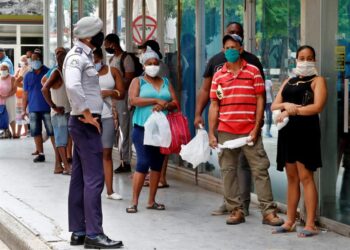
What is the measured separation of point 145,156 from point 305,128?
2174 millimetres

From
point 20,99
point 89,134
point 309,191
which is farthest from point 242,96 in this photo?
point 20,99

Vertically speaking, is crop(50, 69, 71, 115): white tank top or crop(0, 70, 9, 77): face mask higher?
crop(0, 70, 9, 77): face mask

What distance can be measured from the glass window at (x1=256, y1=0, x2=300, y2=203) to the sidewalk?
0.61 m

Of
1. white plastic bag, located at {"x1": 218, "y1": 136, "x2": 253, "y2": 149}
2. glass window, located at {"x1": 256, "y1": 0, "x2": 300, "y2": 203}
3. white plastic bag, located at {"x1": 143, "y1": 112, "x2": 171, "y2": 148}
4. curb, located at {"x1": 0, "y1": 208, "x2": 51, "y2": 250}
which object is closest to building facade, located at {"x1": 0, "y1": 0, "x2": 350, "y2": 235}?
glass window, located at {"x1": 256, "y1": 0, "x2": 300, "y2": 203}

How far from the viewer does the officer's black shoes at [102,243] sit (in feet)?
24.9

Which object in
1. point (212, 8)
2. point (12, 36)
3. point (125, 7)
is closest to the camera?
point (212, 8)

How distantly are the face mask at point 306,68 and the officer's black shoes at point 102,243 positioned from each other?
7.30 feet

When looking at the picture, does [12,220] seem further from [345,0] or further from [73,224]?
[345,0]

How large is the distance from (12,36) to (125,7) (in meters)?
19.5

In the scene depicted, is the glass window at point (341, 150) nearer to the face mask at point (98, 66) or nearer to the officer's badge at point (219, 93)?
the officer's badge at point (219, 93)

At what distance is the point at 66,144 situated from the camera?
42.7 feet

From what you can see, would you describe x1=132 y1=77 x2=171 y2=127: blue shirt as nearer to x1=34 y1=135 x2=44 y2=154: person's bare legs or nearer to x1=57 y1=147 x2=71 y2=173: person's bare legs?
x1=57 y1=147 x2=71 y2=173: person's bare legs

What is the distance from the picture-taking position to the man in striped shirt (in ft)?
27.9

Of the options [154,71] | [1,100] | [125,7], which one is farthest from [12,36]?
[154,71]
